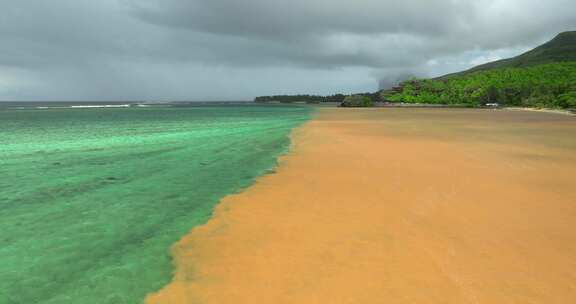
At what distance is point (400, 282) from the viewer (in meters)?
5.79

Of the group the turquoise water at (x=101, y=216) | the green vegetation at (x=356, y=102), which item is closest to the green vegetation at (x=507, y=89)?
the green vegetation at (x=356, y=102)

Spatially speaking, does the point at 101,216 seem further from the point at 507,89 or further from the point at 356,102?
the point at 356,102

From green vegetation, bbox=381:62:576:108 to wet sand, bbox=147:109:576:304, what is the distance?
100873mm

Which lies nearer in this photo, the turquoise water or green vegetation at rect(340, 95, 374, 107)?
the turquoise water

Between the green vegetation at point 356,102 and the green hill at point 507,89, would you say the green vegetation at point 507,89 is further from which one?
the green vegetation at point 356,102

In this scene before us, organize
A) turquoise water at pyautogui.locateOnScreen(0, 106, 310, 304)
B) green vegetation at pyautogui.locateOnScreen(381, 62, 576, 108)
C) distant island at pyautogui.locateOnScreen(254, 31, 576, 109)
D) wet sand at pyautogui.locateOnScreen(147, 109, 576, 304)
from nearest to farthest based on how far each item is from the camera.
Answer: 1. wet sand at pyautogui.locateOnScreen(147, 109, 576, 304)
2. turquoise water at pyautogui.locateOnScreen(0, 106, 310, 304)
3. green vegetation at pyautogui.locateOnScreen(381, 62, 576, 108)
4. distant island at pyautogui.locateOnScreen(254, 31, 576, 109)

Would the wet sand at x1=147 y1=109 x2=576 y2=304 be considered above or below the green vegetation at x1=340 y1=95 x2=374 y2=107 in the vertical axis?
below

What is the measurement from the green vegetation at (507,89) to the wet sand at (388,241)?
10087 cm

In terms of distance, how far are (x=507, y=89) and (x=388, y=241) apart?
14290 cm

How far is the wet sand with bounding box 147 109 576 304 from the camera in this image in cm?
554

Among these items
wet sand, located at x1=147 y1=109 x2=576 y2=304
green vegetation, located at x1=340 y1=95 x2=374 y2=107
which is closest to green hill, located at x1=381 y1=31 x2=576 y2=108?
green vegetation, located at x1=340 y1=95 x2=374 y2=107

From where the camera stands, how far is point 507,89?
415 ft

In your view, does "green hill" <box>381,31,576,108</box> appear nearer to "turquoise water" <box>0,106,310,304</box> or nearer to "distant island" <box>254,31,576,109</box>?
"distant island" <box>254,31,576,109</box>

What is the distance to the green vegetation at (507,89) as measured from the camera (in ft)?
341
